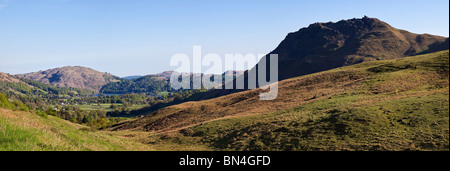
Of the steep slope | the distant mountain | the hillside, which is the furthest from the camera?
the steep slope

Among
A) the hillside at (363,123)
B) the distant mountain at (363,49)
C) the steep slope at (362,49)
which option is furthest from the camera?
the steep slope at (362,49)

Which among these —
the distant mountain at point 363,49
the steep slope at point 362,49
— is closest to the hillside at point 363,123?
the distant mountain at point 363,49

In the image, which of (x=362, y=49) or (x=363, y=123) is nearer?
(x=363, y=123)

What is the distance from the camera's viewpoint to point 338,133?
2759 centimetres

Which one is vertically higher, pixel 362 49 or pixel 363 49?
pixel 362 49

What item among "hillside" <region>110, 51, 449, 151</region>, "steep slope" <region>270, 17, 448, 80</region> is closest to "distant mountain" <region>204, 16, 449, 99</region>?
"steep slope" <region>270, 17, 448, 80</region>

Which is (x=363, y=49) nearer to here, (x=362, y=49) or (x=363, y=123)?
(x=362, y=49)

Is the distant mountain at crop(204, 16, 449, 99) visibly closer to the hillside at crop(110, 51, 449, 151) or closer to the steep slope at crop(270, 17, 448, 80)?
the steep slope at crop(270, 17, 448, 80)

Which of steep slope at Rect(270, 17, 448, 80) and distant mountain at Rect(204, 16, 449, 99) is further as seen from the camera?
steep slope at Rect(270, 17, 448, 80)

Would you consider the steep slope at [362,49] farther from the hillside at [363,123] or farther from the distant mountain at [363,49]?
the hillside at [363,123]

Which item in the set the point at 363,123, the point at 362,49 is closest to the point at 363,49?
the point at 362,49

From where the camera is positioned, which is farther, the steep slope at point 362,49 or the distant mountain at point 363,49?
the steep slope at point 362,49

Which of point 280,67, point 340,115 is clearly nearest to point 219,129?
point 340,115
